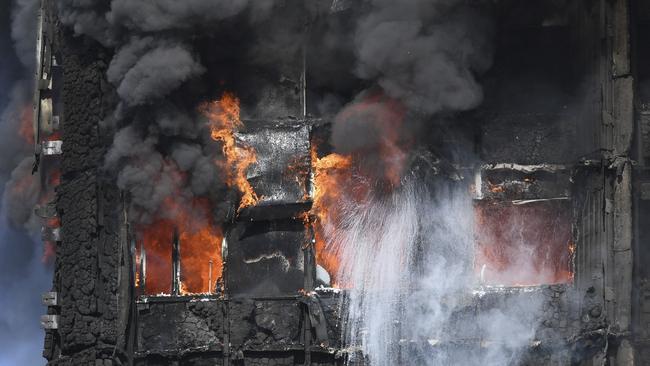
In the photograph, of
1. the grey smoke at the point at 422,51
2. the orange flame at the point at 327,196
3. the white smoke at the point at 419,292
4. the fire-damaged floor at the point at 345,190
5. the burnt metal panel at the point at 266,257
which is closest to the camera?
the grey smoke at the point at 422,51

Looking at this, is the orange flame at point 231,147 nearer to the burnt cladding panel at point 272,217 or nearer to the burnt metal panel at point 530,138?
the burnt cladding panel at point 272,217

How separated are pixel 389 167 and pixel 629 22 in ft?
17.0

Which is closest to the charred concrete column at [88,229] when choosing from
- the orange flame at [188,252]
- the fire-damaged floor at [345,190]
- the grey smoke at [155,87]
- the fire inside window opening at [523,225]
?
Answer: the fire-damaged floor at [345,190]

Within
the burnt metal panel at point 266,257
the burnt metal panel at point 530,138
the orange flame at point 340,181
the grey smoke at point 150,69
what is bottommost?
the burnt metal panel at point 266,257

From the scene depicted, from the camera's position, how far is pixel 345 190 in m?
15.4

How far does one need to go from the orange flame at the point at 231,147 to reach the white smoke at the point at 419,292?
1.79 metres

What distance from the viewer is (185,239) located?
15586mm

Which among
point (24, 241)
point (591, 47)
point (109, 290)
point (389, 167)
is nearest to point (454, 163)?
point (389, 167)

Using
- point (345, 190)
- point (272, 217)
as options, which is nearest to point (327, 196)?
point (345, 190)

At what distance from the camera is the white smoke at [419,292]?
14.9 metres

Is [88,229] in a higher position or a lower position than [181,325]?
higher

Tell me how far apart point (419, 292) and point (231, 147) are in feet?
14.1

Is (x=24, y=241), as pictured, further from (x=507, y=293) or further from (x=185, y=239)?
(x=507, y=293)

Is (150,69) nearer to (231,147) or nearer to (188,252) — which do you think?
(231,147)
